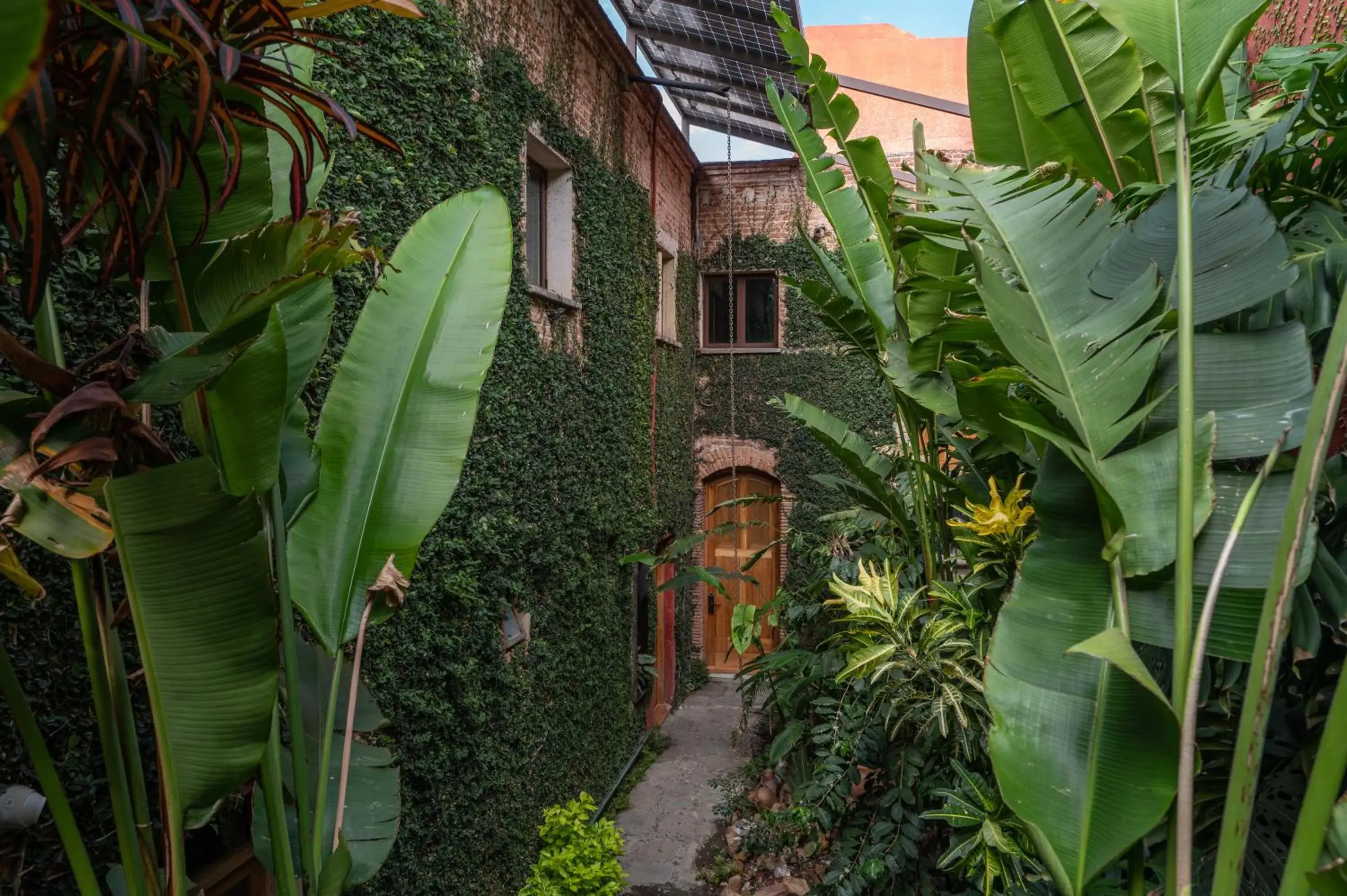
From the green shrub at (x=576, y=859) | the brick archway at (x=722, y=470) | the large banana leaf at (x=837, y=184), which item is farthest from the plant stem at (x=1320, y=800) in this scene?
the brick archway at (x=722, y=470)

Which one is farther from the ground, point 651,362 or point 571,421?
point 651,362

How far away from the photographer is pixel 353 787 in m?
2.23

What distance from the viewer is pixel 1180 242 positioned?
162 centimetres

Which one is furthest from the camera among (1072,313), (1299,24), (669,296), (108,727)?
(669,296)

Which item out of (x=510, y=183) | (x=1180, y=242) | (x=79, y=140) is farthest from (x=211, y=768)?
(x=510, y=183)

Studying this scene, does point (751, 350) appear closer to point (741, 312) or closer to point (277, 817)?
point (741, 312)

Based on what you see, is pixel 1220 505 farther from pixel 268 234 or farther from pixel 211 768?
pixel 211 768

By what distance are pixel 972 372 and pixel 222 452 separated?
6.92 ft

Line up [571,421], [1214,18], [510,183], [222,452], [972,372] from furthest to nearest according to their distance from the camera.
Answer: [571,421], [510,183], [972,372], [1214,18], [222,452]

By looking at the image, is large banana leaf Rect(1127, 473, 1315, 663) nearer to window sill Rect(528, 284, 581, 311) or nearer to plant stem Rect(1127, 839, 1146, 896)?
plant stem Rect(1127, 839, 1146, 896)

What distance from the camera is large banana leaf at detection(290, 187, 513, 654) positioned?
1.99 meters

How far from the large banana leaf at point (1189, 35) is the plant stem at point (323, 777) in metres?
2.40

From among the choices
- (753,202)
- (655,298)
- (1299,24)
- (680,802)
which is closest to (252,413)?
(1299,24)

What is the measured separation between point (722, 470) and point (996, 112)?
861cm
